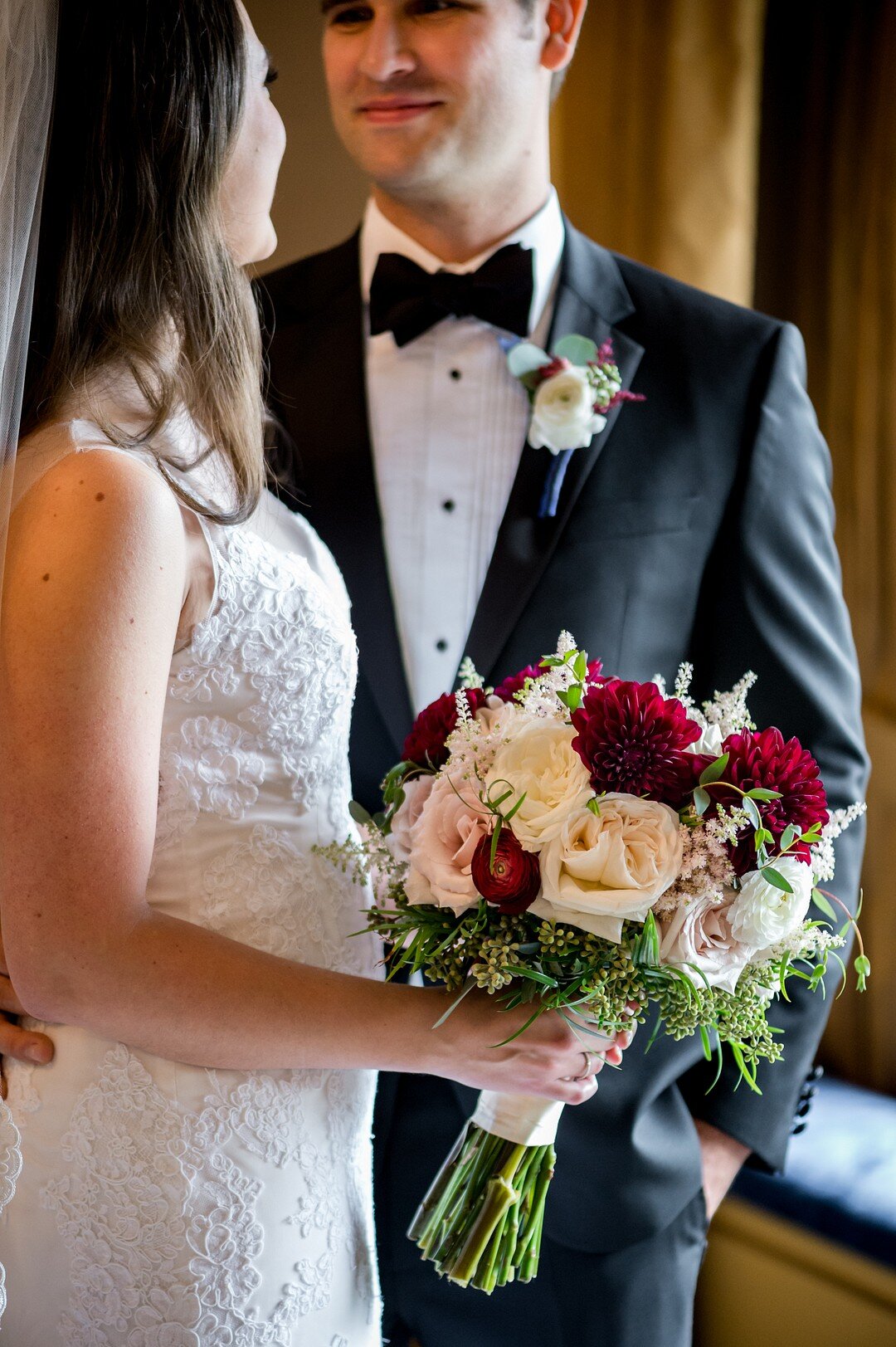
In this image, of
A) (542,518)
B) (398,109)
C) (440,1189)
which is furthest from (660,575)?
(440,1189)

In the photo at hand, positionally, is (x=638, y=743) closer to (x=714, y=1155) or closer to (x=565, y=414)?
(x=565, y=414)

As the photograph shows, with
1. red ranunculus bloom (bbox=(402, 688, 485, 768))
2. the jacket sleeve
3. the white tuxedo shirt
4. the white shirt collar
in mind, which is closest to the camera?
red ranunculus bloom (bbox=(402, 688, 485, 768))

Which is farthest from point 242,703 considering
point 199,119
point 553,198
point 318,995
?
point 553,198

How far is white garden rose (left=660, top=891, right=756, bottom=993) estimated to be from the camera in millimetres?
1257

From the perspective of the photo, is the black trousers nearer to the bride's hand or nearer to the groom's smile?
the bride's hand

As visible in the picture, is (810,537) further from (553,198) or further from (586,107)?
(586,107)

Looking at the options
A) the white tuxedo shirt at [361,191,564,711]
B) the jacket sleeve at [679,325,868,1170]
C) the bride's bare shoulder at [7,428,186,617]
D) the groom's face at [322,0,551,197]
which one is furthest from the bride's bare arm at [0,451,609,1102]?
the groom's face at [322,0,551,197]

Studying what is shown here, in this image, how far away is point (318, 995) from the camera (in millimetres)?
1298

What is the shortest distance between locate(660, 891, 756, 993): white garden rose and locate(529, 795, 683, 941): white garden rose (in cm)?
5

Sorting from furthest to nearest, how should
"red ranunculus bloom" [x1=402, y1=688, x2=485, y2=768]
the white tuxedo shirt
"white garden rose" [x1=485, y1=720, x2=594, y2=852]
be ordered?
the white tuxedo shirt → "red ranunculus bloom" [x1=402, y1=688, x2=485, y2=768] → "white garden rose" [x1=485, y1=720, x2=594, y2=852]

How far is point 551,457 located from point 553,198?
21.6 inches

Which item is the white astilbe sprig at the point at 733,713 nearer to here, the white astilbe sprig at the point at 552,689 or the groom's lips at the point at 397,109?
the white astilbe sprig at the point at 552,689

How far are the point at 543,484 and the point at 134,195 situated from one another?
0.87 m

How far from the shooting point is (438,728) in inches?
58.1
